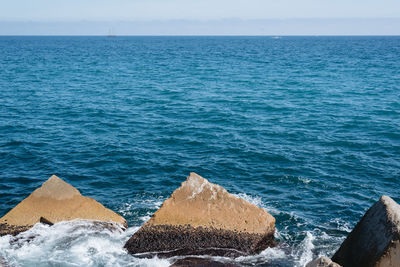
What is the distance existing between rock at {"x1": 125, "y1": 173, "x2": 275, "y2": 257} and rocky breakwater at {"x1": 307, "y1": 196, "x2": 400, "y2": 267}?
3208mm

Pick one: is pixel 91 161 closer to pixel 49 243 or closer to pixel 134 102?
pixel 49 243

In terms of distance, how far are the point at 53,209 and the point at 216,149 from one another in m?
13.9

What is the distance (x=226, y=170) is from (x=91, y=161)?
914 centimetres

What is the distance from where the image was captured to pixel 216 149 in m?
28.8

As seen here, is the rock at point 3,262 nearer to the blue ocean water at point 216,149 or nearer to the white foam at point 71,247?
the white foam at point 71,247

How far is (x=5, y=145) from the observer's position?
96.8ft

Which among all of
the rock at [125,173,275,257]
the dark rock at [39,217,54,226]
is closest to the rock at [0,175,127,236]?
the dark rock at [39,217,54,226]

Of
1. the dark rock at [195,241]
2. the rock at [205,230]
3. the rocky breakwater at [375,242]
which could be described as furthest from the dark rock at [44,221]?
the rocky breakwater at [375,242]

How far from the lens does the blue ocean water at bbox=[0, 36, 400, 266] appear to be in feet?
65.7

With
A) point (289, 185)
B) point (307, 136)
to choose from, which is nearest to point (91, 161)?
point (289, 185)

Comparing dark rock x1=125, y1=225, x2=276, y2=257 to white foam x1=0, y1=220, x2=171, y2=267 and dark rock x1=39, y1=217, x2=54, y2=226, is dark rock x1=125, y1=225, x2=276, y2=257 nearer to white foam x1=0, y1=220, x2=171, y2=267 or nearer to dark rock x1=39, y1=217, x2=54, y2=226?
white foam x1=0, y1=220, x2=171, y2=267

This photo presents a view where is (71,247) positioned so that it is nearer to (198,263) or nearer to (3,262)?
(3,262)

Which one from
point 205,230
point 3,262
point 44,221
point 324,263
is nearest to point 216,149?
point 205,230

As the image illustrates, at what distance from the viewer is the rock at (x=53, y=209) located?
55.8ft
